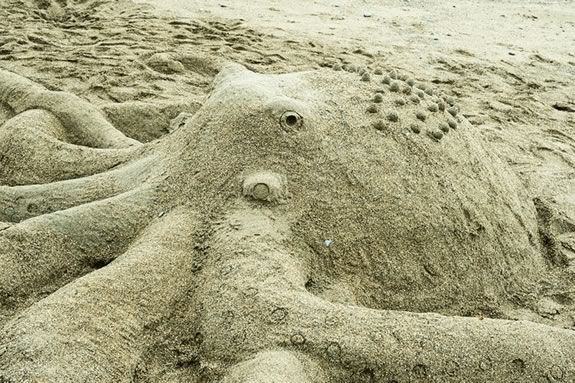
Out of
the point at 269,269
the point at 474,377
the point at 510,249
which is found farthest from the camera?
the point at 510,249

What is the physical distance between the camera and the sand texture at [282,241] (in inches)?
72.1

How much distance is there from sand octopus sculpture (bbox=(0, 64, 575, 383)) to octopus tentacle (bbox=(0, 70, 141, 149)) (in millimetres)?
359

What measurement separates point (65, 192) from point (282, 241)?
934mm

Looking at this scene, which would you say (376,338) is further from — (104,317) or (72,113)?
(72,113)

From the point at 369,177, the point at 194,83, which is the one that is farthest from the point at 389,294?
the point at 194,83

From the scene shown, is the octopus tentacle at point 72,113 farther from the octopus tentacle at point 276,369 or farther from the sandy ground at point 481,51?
the sandy ground at point 481,51

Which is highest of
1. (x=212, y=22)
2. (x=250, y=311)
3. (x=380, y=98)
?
(x=380, y=98)

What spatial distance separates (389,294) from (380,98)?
A: 795mm

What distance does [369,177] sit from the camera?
2.43 metres

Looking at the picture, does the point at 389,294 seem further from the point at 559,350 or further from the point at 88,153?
the point at 88,153

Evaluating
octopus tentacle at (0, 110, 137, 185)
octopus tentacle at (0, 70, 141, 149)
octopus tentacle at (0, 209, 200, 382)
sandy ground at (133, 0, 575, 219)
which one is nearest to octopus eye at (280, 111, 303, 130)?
octopus tentacle at (0, 209, 200, 382)

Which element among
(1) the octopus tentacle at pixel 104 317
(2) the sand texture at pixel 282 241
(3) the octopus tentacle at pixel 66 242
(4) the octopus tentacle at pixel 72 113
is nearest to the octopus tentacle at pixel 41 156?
(2) the sand texture at pixel 282 241

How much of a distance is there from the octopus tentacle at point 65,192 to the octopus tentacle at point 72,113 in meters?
0.64

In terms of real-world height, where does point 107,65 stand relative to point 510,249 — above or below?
below
